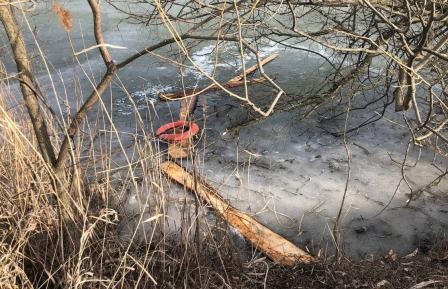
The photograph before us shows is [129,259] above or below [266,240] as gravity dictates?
above

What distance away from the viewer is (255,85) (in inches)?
205

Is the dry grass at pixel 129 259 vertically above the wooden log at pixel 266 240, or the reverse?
the dry grass at pixel 129 259

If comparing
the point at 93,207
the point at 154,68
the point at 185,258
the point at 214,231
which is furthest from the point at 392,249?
the point at 154,68

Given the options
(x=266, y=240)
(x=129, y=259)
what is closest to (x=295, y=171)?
(x=266, y=240)

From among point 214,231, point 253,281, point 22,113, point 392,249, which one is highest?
point 22,113

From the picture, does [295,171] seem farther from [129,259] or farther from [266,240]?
[129,259]

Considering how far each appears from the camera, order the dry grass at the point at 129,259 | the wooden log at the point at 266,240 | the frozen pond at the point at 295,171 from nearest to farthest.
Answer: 1. the dry grass at the point at 129,259
2. the wooden log at the point at 266,240
3. the frozen pond at the point at 295,171

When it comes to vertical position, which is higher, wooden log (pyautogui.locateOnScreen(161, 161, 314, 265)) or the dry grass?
the dry grass

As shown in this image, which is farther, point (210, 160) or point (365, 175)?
point (210, 160)

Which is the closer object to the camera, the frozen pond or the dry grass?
the dry grass

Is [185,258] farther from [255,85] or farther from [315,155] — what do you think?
[255,85]

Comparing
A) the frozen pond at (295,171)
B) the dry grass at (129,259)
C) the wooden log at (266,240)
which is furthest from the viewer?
the frozen pond at (295,171)

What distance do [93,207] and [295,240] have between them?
1339 millimetres

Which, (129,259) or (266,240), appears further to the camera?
(266,240)
